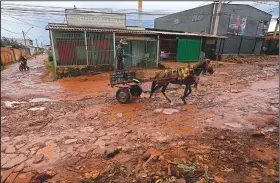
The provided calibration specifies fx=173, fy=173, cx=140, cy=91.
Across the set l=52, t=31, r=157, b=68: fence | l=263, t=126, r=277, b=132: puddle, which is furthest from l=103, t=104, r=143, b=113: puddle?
l=52, t=31, r=157, b=68: fence

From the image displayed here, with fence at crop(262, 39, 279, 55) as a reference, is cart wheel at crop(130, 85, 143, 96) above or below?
below

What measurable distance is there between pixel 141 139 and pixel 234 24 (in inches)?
990

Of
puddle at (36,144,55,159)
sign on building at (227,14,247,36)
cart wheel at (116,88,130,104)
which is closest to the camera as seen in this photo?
puddle at (36,144,55,159)

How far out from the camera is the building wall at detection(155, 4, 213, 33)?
77.1 feet

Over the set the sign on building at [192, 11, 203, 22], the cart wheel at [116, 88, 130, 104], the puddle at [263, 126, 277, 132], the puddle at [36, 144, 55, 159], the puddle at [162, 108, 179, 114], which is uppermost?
the sign on building at [192, 11, 203, 22]

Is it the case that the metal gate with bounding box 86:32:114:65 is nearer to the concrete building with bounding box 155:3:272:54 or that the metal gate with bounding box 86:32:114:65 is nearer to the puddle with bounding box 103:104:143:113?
the puddle with bounding box 103:104:143:113

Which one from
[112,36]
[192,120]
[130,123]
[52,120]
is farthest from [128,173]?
[112,36]

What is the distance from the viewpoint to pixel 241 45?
24.8 metres

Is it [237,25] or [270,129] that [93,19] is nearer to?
[270,129]

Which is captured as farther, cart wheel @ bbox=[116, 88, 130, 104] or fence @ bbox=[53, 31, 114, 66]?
fence @ bbox=[53, 31, 114, 66]

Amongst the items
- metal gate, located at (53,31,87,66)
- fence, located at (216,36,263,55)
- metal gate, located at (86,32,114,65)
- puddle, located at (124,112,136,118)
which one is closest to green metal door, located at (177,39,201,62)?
fence, located at (216,36,263,55)

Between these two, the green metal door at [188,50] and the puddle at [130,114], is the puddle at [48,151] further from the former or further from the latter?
the green metal door at [188,50]

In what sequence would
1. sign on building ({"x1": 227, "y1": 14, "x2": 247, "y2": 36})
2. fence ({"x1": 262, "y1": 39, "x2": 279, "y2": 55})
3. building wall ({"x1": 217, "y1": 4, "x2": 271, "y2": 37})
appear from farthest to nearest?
fence ({"x1": 262, "y1": 39, "x2": 279, "y2": 55}), sign on building ({"x1": 227, "y1": 14, "x2": 247, "y2": 36}), building wall ({"x1": 217, "y1": 4, "x2": 271, "y2": 37})

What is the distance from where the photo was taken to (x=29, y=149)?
377cm
